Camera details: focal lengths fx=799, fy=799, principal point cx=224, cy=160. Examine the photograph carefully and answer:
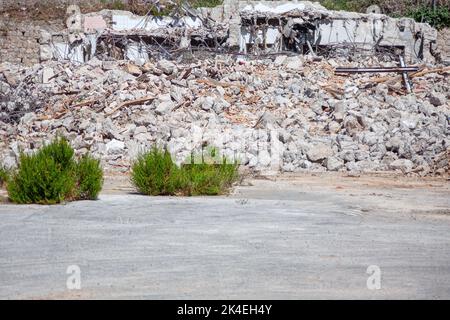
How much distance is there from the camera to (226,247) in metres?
8.39

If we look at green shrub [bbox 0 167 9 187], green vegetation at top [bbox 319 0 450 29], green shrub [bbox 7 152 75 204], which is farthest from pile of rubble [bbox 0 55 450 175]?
green shrub [bbox 7 152 75 204]

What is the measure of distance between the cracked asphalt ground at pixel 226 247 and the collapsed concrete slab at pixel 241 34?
1312cm

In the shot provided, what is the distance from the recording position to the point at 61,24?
29109 mm

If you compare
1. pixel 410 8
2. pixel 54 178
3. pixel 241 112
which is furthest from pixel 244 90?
pixel 410 8

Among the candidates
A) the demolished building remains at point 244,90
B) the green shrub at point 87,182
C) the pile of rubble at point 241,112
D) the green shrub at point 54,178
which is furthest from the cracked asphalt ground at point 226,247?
the demolished building remains at point 244,90

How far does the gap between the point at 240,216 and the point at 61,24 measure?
20.4 meters

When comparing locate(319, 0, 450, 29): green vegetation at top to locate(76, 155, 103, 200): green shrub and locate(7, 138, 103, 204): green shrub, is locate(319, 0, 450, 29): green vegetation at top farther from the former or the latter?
locate(76, 155, 103, 200): green shrub

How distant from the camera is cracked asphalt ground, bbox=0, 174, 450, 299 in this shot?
263 inches

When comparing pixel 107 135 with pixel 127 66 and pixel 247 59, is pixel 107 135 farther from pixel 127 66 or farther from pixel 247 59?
pixel 247 59

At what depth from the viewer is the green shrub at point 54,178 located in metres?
11.4

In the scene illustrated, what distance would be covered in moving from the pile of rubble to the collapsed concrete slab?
1439mm

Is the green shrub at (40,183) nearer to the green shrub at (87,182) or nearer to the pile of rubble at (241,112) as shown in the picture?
the green shrub at (87,182)

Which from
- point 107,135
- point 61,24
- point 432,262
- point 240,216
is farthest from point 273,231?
point 61,24
